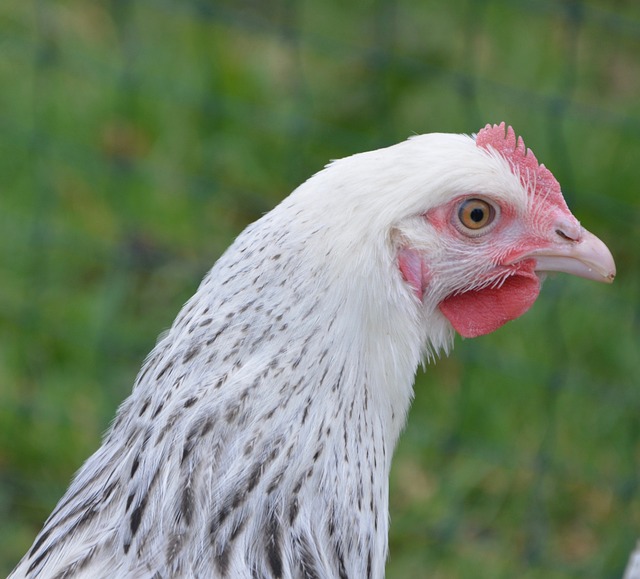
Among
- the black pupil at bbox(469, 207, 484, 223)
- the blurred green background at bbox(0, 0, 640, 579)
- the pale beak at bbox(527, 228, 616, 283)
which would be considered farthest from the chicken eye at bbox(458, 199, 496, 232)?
the blurred green background at bbox(0, 0, 640, 579)

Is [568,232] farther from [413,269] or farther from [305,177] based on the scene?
[305,177]

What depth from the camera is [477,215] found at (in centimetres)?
185

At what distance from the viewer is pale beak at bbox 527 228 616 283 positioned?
192 centimetres

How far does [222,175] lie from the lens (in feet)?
13.7

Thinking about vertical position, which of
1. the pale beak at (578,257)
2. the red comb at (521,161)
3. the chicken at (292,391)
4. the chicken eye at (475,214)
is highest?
the red comb at (521,161)

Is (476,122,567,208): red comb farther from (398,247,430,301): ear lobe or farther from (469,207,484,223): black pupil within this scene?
(398,247,430,301): ear lobe

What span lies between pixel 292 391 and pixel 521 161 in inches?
21.6

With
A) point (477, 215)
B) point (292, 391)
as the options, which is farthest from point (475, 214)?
point (292, 391)

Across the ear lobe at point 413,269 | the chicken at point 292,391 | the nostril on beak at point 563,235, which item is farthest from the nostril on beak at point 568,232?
the ear lobe at point 413,269

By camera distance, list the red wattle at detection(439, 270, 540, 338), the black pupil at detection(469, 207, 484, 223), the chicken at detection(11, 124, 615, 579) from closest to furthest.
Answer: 1. the chicken at detection(11, 124, 615, 579)
2. the black pupil at detection(469, 207, 484, 223)
3. the red wattle at detection(439, 270, 540, 338)

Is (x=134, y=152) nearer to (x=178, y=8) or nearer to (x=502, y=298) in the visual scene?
(x=178, y=8)

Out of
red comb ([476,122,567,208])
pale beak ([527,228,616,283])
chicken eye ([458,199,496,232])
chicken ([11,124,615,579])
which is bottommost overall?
chicken ([11,124,615,579])

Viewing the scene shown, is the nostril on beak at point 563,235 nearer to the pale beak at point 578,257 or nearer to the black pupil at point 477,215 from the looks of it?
the pale beak at point 578,257

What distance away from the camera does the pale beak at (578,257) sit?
1.92 m
